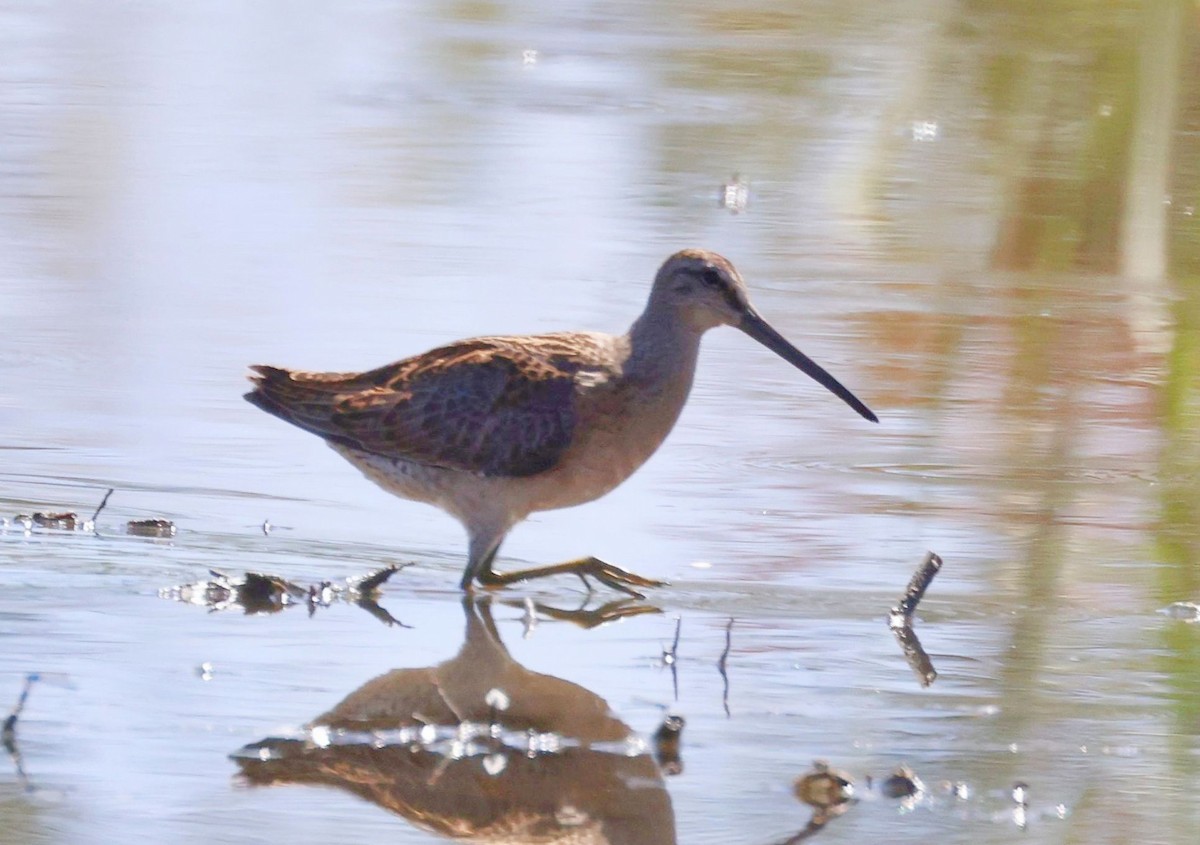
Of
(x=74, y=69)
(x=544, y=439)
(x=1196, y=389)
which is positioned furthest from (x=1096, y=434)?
(x=74, y=69)

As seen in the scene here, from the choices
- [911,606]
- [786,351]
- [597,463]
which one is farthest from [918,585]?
[786,351]

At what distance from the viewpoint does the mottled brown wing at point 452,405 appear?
5.91 metres

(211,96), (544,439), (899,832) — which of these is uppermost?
(211,96)

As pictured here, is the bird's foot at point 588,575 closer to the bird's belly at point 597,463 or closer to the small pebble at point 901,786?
the bird's belly at point 597,463

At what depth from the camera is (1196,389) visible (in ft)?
25.4

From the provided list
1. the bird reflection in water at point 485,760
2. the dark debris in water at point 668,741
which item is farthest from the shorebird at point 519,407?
the dark debris in water at point 668,741

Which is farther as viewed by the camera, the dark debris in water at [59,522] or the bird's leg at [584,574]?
the dark debris in water at [59,522]

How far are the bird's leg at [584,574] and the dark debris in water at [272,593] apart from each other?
359mm

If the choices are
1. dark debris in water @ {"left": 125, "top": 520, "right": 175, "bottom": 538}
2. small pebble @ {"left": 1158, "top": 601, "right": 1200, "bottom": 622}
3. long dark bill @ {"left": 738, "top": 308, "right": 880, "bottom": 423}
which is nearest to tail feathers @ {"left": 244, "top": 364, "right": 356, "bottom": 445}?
dark debris in water @ {"left": 125, "top": 520, "right": 175, "bottom": 538}

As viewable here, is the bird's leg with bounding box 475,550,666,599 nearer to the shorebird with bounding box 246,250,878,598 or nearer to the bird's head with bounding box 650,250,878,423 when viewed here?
the shorebird with bounding box 246,250,878,598

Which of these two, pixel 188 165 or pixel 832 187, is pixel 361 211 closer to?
pixel 188 165

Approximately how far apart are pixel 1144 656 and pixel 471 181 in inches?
234

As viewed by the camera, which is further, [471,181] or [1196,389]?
[471,181]

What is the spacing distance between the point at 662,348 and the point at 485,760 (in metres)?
2.07
